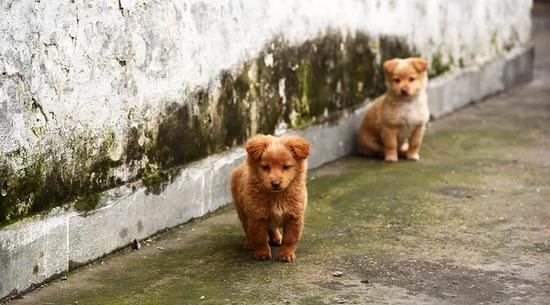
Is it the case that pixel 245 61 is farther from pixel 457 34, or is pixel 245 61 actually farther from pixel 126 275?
A: pixel 457 34

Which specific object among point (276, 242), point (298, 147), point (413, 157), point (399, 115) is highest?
point (298, 147)

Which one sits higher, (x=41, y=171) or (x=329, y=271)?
(x=41, y=171)

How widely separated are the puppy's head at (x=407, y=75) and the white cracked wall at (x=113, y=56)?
617mm

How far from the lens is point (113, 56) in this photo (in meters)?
5.98

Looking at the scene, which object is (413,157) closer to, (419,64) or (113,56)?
(419,64)

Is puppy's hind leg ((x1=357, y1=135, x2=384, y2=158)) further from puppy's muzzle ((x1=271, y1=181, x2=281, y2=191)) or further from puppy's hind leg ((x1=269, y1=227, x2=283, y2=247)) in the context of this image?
puppy's muzzle ((x1=271, y1=181, x2=281, y2=191))

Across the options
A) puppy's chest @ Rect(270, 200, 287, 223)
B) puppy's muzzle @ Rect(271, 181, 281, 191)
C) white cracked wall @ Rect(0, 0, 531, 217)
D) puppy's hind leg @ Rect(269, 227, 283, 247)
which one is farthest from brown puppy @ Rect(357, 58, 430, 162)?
puppy's muzzle @ Rect(271, 181, 281, 191)

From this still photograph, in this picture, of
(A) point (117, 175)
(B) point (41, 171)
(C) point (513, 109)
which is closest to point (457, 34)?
(C) point (513, 109)

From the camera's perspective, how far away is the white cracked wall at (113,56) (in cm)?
529

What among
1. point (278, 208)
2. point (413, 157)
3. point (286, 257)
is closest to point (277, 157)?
point (278, 208)

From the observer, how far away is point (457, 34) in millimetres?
10906

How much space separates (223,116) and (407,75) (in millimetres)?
2015

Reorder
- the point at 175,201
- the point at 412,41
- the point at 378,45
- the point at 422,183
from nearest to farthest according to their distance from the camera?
the point at 175,201
the point at 422,183
the point at 378,45
the point at 412,41

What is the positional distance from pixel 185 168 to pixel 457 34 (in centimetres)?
504
